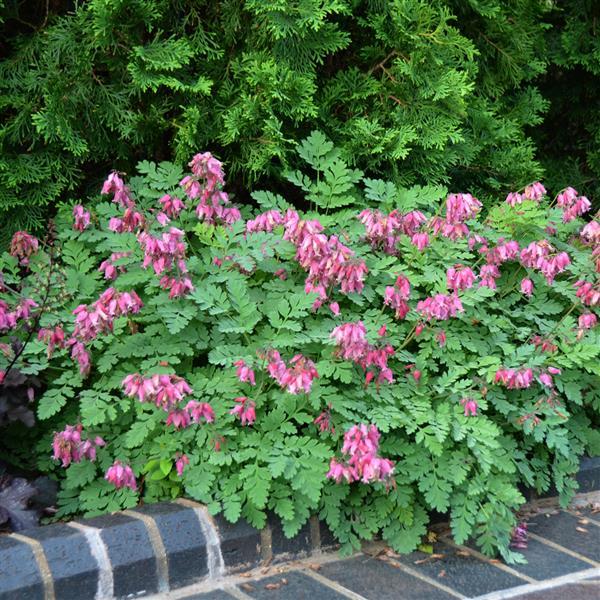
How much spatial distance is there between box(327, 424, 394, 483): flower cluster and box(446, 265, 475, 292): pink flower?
0.72 m

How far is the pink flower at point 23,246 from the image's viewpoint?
3.49 meters

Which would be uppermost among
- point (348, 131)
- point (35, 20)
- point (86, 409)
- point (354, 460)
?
point (35, 20)

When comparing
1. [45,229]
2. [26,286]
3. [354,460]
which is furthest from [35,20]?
[354,460]

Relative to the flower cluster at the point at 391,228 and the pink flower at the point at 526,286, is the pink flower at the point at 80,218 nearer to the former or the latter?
the flower cluster at the point at 391,228

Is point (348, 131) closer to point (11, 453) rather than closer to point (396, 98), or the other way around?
point (396, 98)

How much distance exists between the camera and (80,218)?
350 cm

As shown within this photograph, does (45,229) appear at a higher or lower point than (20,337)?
higher

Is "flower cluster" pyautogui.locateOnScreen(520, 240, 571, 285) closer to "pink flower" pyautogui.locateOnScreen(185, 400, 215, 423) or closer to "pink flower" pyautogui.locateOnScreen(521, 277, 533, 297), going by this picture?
"pink flower" pyautogui.locateOnScreen(521, 277, 533, 297)

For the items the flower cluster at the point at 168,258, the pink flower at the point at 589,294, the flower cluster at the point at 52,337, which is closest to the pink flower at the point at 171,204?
the flower cluster at the point at 168,258

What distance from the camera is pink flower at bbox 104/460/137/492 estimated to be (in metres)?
2.92

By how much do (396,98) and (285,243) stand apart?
132cm

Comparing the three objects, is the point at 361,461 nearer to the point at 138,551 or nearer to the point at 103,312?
the point at 138,551

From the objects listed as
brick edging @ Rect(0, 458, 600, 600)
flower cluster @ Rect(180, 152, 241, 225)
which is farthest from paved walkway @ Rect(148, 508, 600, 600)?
flower cluster @ Rect(180, 152, 241, 225)

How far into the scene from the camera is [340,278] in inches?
122
